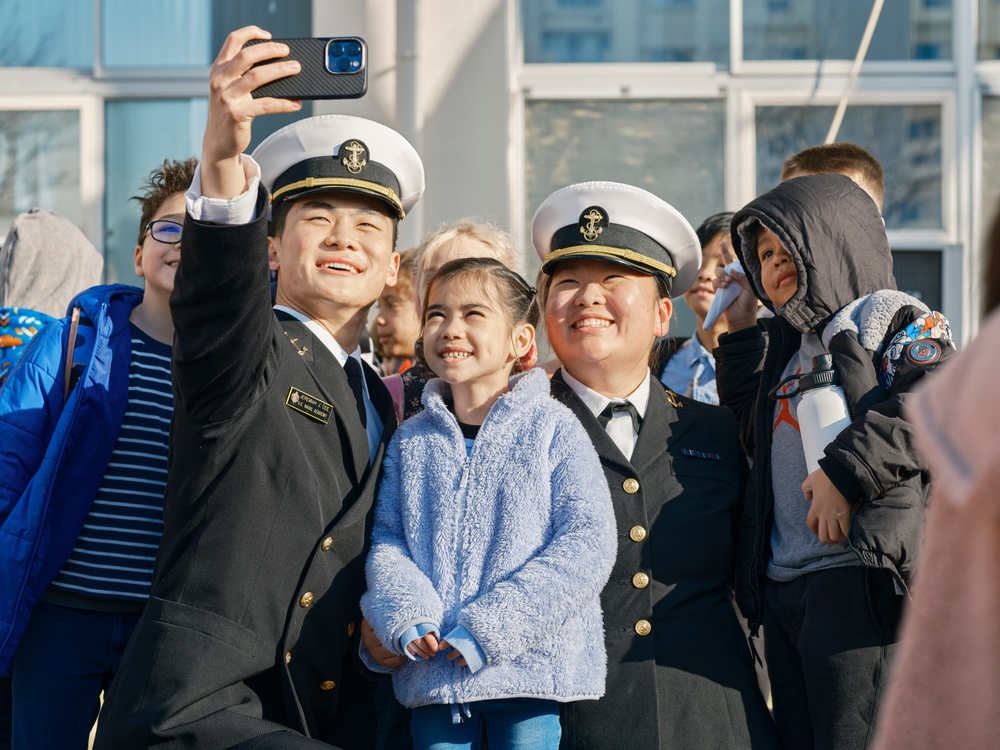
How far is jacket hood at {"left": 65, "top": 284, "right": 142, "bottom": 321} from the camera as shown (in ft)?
9.70

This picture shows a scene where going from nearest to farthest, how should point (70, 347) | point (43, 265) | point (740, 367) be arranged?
point (70, 347), point (740, 367), point (43, 265)

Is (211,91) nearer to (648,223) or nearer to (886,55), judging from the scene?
(648,223)

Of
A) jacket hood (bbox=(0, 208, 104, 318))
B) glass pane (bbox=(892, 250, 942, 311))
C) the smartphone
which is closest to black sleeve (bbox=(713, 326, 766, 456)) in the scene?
the smartphone

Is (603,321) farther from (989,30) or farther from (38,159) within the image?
(38,159)

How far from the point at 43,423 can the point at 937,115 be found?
197 inches

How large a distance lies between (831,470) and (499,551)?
704 mm

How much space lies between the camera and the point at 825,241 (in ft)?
9.05

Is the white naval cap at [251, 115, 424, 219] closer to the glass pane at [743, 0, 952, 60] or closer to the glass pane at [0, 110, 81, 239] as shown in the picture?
the glass pane at [743, 0, 952, 60]

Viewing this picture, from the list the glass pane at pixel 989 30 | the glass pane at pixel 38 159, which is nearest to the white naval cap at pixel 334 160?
the glass pane at pixel 38 159

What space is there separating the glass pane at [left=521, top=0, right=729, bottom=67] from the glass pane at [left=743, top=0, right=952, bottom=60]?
18cm

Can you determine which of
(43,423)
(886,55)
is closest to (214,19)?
Answer: (886,55)

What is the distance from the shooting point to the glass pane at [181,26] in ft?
20.9

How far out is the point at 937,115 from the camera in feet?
20.4

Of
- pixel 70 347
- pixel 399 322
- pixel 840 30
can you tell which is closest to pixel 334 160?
pixel 70 347
